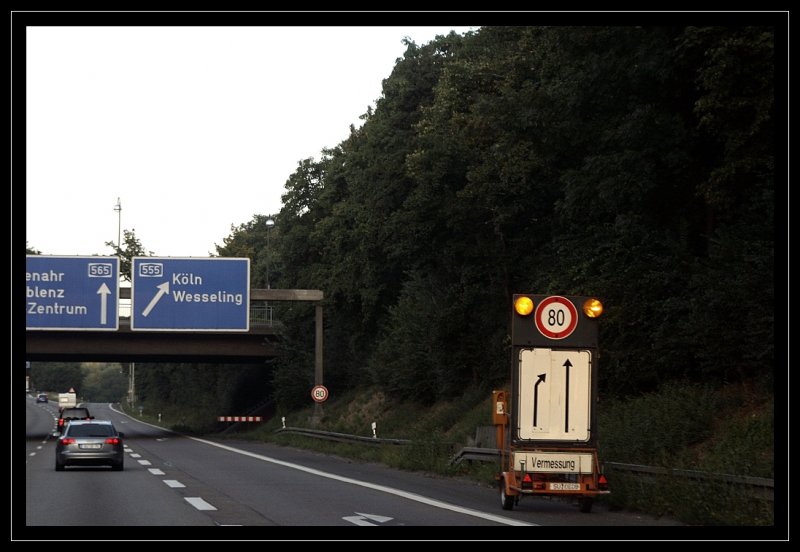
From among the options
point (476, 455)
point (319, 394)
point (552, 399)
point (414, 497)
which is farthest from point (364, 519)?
point (319, 394)

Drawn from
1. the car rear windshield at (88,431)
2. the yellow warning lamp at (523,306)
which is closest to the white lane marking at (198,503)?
the yellow warning lamp at (523,306)

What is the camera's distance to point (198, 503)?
18.2 meters

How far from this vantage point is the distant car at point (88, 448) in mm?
28594

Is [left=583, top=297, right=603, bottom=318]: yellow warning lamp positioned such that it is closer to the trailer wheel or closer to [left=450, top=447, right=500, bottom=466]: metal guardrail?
the trailer wheel

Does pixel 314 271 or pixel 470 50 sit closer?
pixel 470 50

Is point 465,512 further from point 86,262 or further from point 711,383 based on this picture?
point 86,262

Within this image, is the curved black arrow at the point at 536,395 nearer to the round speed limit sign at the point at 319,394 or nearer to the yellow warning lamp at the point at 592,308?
the yellow warning lamp at the point at 592,308

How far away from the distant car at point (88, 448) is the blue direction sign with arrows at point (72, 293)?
50.7 feet

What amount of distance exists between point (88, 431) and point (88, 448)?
2.11 ft

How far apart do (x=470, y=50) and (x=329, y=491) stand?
25359 mm

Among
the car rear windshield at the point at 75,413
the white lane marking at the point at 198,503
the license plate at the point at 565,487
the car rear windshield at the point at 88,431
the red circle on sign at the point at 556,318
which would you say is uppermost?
the red circle on sign at the point at 556,318

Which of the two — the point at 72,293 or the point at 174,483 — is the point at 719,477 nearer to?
the point at 174,483
